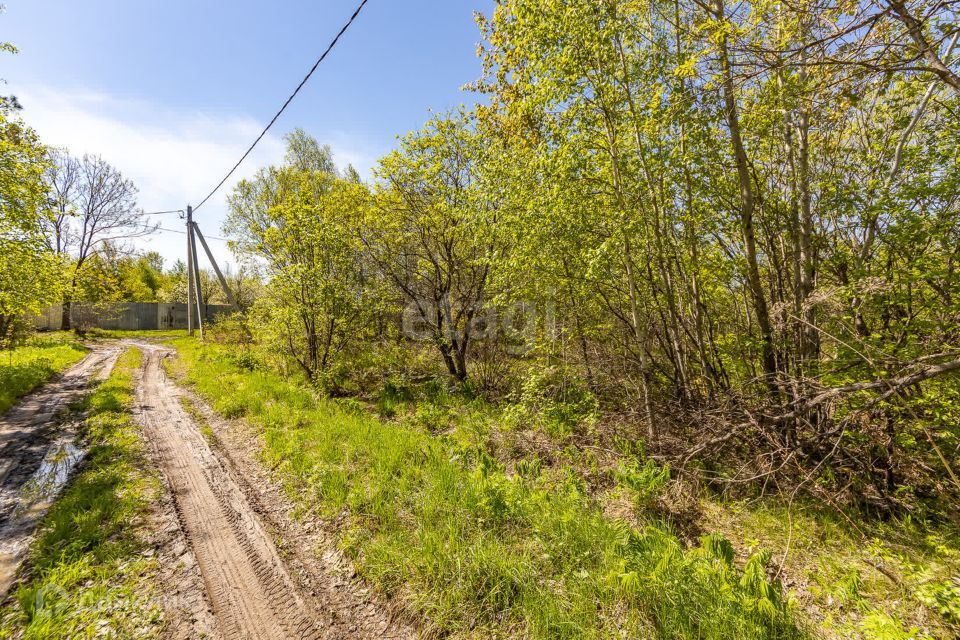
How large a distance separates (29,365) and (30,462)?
24.5 feet

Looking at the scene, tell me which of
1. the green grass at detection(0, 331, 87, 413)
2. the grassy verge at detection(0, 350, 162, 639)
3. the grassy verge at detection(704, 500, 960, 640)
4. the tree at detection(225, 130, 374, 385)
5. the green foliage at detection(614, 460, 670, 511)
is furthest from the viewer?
the tree at detection(225, 130, 374, 385)

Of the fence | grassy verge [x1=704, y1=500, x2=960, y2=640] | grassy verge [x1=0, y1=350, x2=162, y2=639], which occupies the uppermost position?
the fence

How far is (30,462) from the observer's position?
466cm

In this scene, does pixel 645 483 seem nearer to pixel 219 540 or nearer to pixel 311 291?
pixel 219 540

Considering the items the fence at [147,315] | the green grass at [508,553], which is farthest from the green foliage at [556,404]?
the fence at [147,315]

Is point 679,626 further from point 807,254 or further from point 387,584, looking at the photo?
point 807,254

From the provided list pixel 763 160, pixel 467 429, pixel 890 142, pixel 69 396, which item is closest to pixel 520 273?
pixel 467 429

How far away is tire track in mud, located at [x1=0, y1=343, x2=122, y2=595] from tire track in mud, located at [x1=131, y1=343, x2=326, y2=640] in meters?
0.94

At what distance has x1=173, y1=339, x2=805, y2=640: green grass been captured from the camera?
8.09 ft

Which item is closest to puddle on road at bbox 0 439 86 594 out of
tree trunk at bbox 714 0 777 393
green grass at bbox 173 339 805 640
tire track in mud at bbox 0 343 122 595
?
tire track in mud at bbox 0 343 122 595

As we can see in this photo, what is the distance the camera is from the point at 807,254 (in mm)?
4258

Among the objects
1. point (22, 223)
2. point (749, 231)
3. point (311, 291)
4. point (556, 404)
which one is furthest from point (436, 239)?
point (22, 223)

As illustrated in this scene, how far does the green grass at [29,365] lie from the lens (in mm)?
7336

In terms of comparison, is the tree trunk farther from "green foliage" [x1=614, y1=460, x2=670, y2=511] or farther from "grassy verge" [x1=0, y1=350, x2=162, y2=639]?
"grassy verge" [x1=0, y1=350, x2=162, y2=639]
